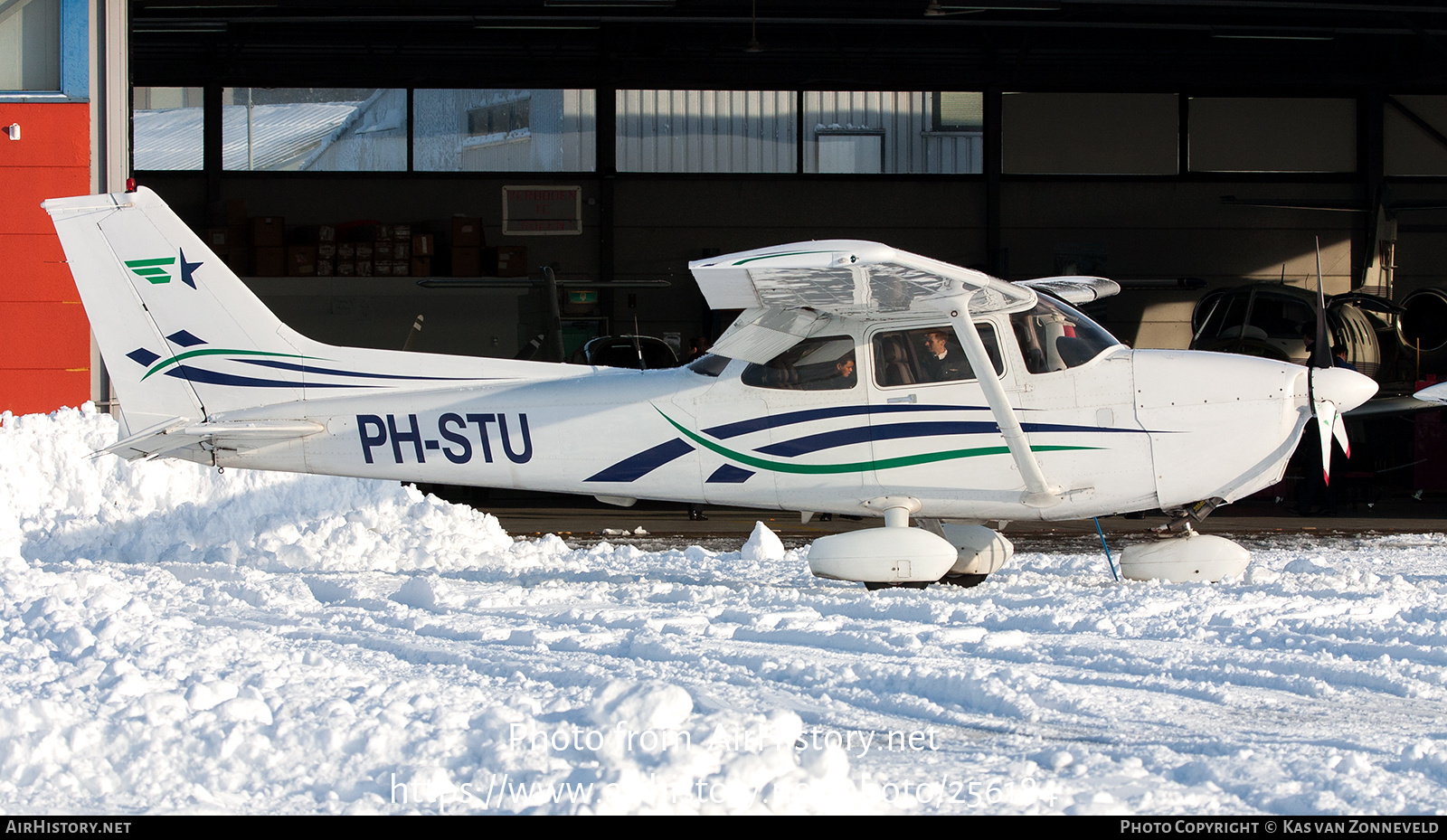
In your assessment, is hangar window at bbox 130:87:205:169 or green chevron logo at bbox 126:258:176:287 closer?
green chevron logo at bbox 126:258:176:287

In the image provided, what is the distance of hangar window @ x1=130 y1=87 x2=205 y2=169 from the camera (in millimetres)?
19125

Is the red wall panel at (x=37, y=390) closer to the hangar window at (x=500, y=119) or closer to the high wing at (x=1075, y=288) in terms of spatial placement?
the high wing at (x=1075, y=288)

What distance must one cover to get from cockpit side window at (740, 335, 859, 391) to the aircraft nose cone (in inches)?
97.8

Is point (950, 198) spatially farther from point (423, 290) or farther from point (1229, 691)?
point (1229, 691)

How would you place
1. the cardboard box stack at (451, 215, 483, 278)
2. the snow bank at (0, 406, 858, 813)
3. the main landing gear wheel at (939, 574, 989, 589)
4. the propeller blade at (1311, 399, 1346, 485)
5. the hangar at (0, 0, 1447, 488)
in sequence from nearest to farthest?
1. the snow bank at (0, 406, 858, 813)
2. the propeller blade at (1311, 399, 1346, 485)
3. the main landing gear wheel at (939, 574, 989, 589)
4. the cardboard box stack at (451, 215, 483, 278)
5. the hangar at (0, 0, 1447, 488)

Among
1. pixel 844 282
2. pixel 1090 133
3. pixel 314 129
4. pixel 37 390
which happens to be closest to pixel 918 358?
pixel 844 282

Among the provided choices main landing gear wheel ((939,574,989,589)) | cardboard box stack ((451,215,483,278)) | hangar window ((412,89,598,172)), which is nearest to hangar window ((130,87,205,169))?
hangar window ((412,89,598,172))

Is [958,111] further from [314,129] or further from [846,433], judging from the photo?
[846,433]

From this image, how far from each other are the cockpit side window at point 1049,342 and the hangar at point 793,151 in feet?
37.5

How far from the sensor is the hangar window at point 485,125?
63.4 feet

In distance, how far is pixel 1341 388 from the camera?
21.2ft

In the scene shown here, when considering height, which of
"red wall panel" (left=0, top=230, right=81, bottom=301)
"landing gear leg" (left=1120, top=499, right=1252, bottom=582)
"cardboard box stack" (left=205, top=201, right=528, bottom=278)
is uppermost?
"cardboard box stack" (left=205, top=201, right=528, bottom=278)

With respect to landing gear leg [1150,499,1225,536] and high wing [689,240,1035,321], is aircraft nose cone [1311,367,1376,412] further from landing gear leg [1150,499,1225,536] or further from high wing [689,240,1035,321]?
high wing [689,240,1035,321]

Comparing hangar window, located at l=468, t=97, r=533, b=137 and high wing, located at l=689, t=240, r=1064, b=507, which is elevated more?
hangar window, located at l=468, t=97, r=533, b=137
